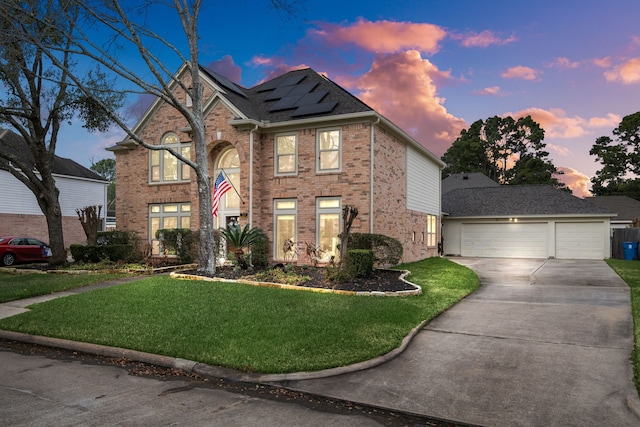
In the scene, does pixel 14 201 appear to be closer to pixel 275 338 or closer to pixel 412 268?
pixel 412 268

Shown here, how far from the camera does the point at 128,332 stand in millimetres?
6852

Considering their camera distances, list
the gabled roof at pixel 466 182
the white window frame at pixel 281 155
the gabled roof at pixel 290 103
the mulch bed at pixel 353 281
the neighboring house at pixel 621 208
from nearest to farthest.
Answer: the mulch bed at pixel 353 281 → the gabled roof at pixel 290 103 → the white window frame at pixel 281 155 → the neighboring house at pixel 621 208 → the gabled roof at pixel 466 182

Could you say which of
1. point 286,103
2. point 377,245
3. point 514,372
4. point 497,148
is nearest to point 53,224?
point 286,103

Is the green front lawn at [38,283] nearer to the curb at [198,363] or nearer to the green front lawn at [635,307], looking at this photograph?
the curb at [198,363]

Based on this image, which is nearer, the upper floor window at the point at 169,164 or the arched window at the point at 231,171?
the arched window at the point at 231,171

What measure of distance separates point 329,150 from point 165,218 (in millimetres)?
8223

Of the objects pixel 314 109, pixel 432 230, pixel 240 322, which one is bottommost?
pixel 240 322

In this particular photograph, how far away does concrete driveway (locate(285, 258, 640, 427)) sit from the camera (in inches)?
165

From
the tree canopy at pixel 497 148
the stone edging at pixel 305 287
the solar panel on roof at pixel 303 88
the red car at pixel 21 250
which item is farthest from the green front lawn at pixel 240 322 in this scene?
the tree canopy at pixel 497 148

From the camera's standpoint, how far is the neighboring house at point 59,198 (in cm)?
2588

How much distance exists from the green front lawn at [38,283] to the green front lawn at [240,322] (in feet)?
5.38

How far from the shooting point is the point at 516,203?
25766 mm

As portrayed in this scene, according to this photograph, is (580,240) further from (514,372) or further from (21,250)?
(21,250)

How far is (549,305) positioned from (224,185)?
10.8 meters
